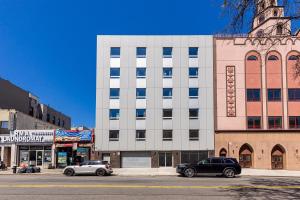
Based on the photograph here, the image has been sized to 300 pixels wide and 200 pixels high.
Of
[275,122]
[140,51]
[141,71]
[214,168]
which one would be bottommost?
[214,168]

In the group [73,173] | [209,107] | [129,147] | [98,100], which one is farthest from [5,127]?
[209,107]

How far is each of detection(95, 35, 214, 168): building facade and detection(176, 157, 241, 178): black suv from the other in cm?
1428

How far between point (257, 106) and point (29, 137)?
2813 cm

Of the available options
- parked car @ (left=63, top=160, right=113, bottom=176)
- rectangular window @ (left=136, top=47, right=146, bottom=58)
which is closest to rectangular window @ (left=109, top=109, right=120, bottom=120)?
rectangular window @ (left=136, top=47, right=146, bottom=58)

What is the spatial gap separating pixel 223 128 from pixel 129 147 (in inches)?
460

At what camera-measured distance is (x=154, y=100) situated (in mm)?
47062

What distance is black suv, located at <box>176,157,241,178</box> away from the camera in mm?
31297

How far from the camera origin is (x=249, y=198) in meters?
16.0

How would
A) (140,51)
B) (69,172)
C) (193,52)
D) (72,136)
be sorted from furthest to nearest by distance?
(140,51), (193,52), (72,136), (69,172)

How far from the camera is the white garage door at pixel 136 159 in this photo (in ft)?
153

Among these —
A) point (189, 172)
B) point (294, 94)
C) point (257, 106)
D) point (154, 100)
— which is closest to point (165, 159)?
point (154, 100)

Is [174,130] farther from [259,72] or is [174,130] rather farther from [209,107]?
[259,72]

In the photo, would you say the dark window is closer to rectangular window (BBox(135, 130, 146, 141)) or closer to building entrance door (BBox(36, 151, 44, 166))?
rectangular window (BBox(135, 130, 146, 141))

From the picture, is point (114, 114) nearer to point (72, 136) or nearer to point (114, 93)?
point (114, 93)
